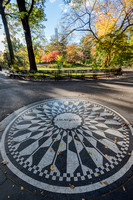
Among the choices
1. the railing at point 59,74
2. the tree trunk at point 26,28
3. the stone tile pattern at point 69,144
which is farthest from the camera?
the railing at point 59,74

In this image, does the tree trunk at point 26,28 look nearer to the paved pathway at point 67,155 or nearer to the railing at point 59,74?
the railing at point 59,74

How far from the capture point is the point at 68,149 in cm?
312

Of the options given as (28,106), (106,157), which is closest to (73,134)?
(106,157)

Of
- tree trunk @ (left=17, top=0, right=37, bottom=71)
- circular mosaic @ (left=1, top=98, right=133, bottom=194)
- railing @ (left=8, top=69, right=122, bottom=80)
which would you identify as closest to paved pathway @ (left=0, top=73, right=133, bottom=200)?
circular mosaic @ (left=1, top=98, right=133, bottom=194)

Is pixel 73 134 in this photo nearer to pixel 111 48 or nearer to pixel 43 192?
pixel 43 192

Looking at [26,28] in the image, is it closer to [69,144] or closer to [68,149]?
[69,144]

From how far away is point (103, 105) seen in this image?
5926 mm

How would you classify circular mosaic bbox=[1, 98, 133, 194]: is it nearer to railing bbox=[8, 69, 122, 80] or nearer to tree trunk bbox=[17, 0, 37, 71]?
railing bbox=[8, 69, 122, 80]

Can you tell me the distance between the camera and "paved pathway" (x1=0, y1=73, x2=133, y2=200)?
222 cm

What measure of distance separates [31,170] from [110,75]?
589 inches

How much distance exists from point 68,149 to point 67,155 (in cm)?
20

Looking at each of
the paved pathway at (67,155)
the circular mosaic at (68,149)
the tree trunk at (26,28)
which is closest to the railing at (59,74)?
the tree trunk at (26,28)

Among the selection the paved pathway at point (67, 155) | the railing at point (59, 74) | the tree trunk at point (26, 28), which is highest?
the tree trunk at point (26, 28)

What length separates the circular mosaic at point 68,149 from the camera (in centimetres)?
240
